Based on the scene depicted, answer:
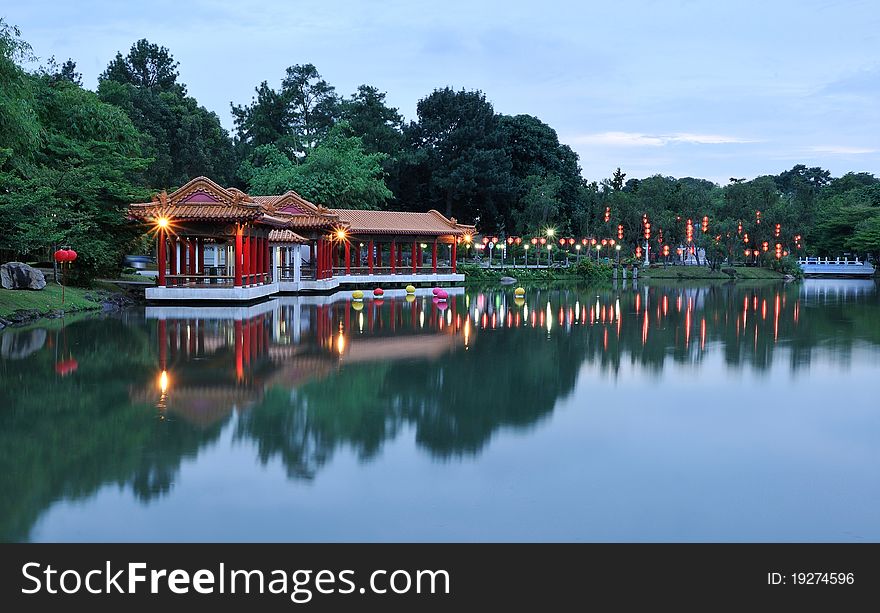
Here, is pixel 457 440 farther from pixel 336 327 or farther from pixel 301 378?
pixel 336 327

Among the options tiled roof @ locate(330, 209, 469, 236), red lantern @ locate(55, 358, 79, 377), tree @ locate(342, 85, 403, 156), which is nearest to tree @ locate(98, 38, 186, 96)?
tree @ locate(342, 85, 403, 156)

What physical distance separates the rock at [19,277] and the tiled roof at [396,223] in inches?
568

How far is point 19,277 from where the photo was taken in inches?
989

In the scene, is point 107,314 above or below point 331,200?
below

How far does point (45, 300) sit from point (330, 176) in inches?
886

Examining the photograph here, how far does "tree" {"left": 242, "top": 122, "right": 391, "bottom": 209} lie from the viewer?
4438 cm

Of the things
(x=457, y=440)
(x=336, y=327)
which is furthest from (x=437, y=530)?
(x=336, y=327)

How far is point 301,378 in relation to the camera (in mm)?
12812

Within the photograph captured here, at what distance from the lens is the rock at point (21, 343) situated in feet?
49.9

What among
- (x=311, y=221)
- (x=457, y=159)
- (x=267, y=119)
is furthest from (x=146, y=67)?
(x=311, y=221)

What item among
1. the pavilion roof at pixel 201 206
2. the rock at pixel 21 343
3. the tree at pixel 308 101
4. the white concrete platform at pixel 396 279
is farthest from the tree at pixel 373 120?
the rock at pixel 21 343

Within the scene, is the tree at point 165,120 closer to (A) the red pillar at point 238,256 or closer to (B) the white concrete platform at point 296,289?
(B) the white concrete platform at point 296,289
